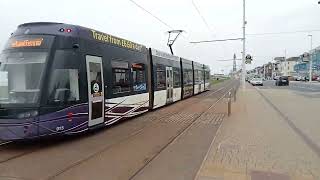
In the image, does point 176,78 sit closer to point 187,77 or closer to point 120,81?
point 187,77

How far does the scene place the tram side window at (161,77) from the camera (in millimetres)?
20766

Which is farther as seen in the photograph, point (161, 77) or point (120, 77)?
point (161, 77)

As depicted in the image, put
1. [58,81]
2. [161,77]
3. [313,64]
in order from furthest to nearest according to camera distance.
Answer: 1. [313,64]
2. [161,77]
3. [58,81]

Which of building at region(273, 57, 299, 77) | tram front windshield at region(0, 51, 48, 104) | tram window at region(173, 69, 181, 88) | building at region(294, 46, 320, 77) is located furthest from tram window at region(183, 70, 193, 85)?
building at region(273, 57, 299, 77)

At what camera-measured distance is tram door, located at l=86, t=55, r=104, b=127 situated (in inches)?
472

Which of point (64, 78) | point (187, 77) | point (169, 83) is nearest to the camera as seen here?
point (64, 78)

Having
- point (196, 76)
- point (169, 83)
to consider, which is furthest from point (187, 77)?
point (169, 83)

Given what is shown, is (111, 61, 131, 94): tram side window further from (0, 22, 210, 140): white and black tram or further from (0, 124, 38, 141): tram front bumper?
(0, 124, 38, 141): tram front bumper

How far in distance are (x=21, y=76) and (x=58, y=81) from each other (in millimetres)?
914

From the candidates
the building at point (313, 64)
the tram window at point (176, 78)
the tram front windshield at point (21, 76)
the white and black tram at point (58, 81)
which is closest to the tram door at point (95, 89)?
the white and black tram at point (58, 81)

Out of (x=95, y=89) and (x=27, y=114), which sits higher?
(x=95, y=89)

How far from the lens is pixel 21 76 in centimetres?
1038

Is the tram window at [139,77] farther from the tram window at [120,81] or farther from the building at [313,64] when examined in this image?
the building at [313,64]

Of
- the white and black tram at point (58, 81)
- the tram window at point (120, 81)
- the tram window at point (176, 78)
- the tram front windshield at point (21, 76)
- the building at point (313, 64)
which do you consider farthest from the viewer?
the building at point (313, 64)
